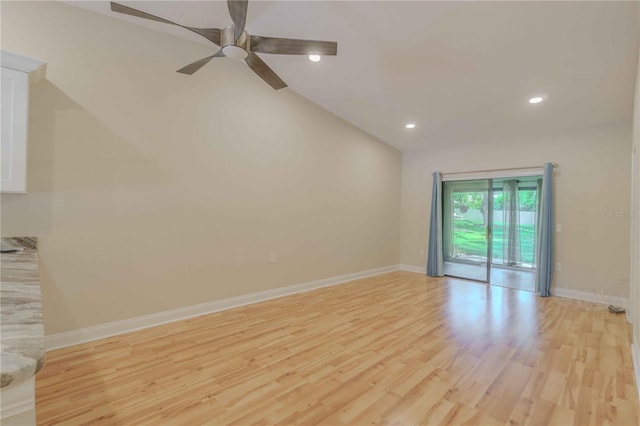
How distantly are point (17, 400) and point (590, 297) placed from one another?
6.18 m

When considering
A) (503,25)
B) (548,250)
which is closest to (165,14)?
(503,25)

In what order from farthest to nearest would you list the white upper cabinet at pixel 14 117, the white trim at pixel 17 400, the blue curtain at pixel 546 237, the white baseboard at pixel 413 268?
the white baseboard at pixel 413 268 < the blue curtain at pixel 546 237 < the white upper cabinet at pixel 14 117 < the white trim at pixel 17 400

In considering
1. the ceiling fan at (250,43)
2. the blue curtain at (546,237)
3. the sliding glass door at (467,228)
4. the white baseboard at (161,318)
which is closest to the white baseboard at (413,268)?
the sliding glass door at (467,228)

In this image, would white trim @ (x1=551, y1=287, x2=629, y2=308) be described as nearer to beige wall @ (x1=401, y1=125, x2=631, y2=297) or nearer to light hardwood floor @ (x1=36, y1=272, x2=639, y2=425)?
beige wall @ (x1=401, y1=125, x2=631, y2=297)

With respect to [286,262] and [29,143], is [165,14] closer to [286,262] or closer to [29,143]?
[29,143]

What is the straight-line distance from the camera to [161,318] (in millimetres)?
3281

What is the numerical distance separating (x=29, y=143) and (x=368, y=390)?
138 inches

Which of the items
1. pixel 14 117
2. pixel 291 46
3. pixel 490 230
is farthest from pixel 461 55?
pixel 14 117

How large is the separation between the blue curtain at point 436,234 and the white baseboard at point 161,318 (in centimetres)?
243

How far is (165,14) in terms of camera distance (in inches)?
118

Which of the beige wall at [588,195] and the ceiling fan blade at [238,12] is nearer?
the ceiling fan blade at [238,12]

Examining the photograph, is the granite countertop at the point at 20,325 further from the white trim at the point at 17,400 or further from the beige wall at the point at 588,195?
the beige wall at the point at 588,195

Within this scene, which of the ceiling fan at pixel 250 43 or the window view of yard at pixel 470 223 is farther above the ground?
the ceiling fan at pixel 250 43

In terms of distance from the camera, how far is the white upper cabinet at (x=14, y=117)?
7.13 ft
